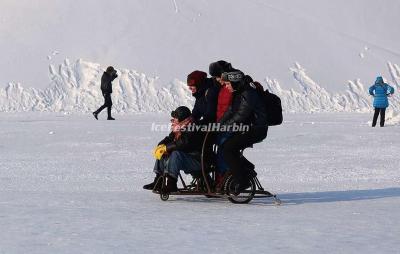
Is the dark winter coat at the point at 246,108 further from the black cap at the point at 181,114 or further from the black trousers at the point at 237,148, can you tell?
the black cap at the point at 181,114

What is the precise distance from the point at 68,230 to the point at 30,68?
34930 millimetres

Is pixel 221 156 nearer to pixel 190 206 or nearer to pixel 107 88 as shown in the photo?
pixel 190 206

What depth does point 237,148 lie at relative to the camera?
8.45 metres

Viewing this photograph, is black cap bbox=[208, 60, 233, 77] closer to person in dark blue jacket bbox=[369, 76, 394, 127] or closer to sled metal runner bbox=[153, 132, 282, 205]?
sled metal runner bbox=[153, 132, 282, 205]

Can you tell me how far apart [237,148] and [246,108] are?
1.55 feet

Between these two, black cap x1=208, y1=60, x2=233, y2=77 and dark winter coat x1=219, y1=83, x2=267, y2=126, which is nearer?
dark winter coat x1=219, y1=83, x2=267, y2=126

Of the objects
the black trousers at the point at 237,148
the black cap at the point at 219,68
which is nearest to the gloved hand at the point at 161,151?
the black trousers at the point at 237,148

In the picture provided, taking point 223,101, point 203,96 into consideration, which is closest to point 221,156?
point 223,101

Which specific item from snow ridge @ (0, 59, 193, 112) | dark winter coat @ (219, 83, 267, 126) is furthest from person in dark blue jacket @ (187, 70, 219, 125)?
snow ridge @ (0, 59, 193, 112)

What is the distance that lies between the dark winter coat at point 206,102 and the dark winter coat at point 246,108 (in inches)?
11.3

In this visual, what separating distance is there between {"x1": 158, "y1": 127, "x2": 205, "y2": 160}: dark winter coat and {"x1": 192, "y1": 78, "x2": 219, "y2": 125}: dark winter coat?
0.17 m

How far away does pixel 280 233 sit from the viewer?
21.6 feet

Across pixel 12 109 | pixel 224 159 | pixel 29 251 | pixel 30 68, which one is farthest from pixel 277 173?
pixel 30 68

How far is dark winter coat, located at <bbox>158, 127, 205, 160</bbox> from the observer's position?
8609mm
